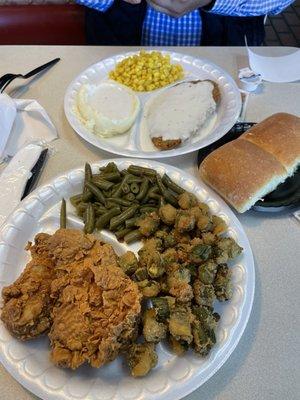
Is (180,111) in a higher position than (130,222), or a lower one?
higher

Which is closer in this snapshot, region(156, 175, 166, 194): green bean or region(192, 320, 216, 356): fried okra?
region(192, 320, 216, 356): fried okra

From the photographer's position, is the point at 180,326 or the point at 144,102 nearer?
the point at 180,326

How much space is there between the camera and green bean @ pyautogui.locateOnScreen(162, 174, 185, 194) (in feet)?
4.98

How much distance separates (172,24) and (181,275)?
1805 mm

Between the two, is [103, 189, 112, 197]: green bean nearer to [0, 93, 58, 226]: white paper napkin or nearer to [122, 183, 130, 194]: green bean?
[122, 183, 130, 194]: green bean

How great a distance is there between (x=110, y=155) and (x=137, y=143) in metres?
0.15

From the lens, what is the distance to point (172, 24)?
2.40 meters

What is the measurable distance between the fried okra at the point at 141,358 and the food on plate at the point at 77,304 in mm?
33

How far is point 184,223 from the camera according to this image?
4.31 ft

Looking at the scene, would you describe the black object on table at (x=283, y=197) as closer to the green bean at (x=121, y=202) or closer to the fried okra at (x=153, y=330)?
the green bean at (x=121, y=202)

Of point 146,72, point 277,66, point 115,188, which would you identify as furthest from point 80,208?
point 277,66

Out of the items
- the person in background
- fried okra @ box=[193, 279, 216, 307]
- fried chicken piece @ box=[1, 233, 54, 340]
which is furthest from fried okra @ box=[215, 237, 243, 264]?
the person in background

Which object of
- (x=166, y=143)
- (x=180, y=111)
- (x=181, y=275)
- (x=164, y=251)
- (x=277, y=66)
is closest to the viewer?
(x=181, y=275)

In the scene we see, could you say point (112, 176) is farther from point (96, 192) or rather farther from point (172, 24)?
point (172, 24)
